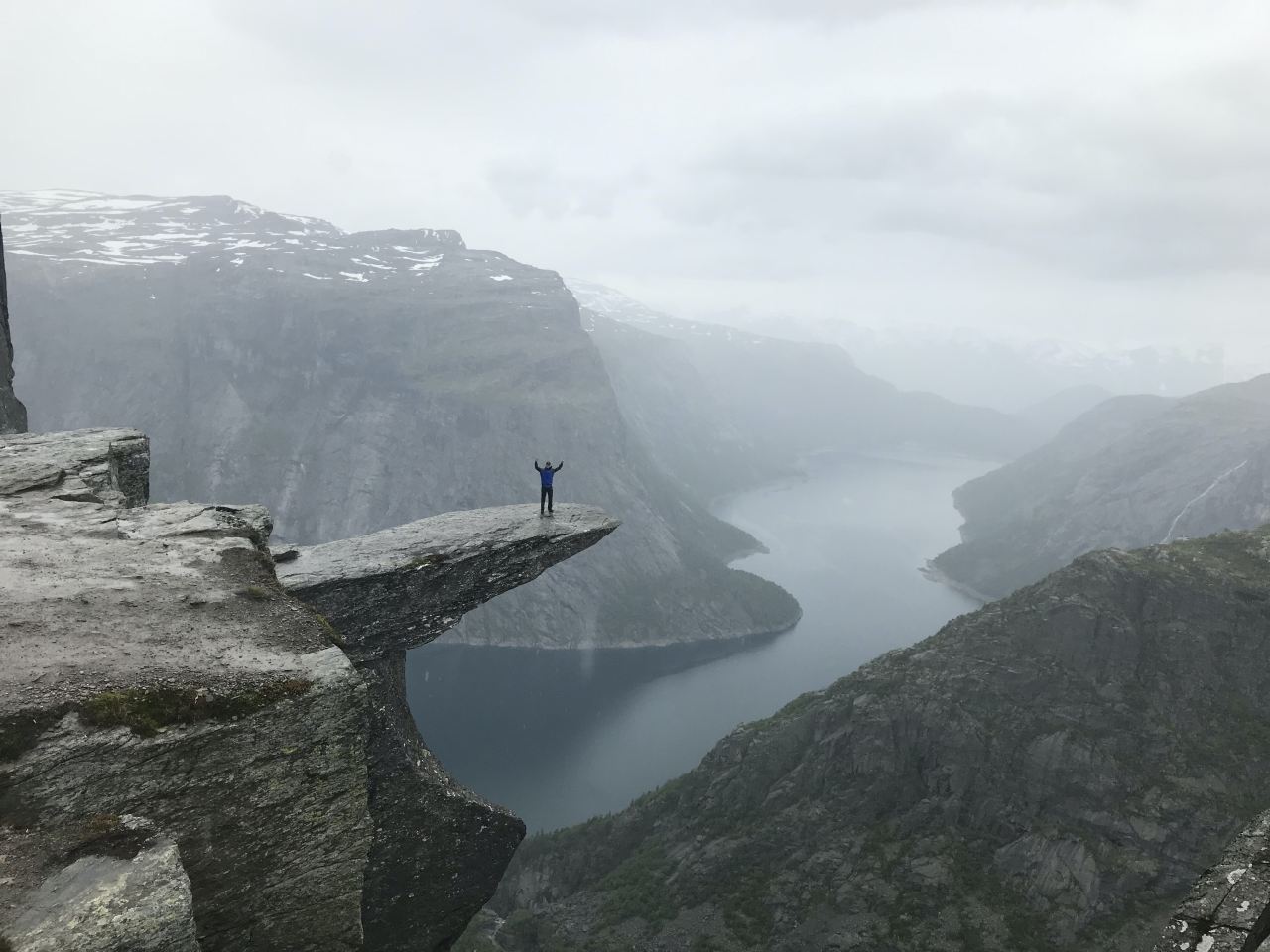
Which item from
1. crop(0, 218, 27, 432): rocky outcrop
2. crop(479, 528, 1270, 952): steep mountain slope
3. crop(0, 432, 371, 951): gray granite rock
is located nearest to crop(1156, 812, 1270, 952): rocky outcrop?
crop(0, 432, 371, 951): gray granite rock

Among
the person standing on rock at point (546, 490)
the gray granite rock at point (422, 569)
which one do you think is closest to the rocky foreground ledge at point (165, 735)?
the gray granite rock at point (422, 569)

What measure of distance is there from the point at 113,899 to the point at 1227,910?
15.7m

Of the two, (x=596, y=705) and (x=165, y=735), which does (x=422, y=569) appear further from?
(x=596, y=705)

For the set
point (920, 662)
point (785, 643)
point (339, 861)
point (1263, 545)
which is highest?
point (339, 861)

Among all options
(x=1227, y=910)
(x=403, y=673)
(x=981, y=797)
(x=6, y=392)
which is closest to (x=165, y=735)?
(x=403, y=673)

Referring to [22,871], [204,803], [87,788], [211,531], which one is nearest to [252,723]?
[204,803]

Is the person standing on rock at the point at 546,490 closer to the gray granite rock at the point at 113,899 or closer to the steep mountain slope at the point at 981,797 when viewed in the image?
the gray granite rock at the point at 113,899

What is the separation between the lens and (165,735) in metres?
12.3

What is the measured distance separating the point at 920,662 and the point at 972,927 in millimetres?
34242

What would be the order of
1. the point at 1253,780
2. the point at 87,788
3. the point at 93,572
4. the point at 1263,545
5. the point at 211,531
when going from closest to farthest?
the point at 87,788 → the point at 93,572 → the point at 211,531 → the point at 1253,780 → the point at 1263,545

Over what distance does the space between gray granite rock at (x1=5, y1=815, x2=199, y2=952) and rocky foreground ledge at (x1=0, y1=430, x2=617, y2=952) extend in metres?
0.02

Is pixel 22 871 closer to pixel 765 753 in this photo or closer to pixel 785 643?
pixel 765 753

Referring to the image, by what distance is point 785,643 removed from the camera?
19338 cm

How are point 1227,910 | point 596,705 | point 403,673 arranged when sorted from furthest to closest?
point 596,705, point 403,673, point 1227,910
